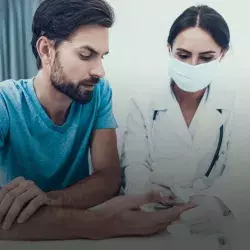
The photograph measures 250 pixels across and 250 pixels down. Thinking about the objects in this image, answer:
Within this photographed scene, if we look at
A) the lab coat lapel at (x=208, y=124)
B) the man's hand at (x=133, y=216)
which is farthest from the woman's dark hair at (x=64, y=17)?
the man's hand at (x=133, y=216)

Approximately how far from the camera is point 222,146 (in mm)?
1280

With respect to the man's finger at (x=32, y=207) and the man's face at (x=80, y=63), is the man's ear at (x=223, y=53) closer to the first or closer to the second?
the man's face at (x=80, y=63)

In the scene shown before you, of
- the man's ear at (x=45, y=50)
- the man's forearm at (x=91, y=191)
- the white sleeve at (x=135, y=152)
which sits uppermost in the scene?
Result: the man's ear at (x=45, y=50)

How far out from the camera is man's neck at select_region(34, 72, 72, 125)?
4.09 feet

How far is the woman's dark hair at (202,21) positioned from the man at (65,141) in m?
0.21

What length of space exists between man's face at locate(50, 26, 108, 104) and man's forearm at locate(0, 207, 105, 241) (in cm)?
35

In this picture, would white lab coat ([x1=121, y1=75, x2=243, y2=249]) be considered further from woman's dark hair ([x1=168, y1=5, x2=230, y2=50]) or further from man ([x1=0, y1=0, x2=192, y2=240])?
woman's dark hair ([x1=168, y1=5, x2=230, y2=50])

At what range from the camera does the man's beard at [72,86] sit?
49.0 inches

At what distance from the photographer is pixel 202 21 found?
125 centimetres

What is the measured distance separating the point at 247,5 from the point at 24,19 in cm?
68

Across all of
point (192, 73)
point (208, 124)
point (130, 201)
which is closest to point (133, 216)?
point (130, 201)

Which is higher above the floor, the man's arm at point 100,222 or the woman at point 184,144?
the woman at point 184,144

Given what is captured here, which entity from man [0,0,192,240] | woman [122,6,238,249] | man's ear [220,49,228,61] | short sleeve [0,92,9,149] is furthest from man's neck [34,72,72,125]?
man's ear [220,49,228,61]

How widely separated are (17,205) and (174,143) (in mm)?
513
